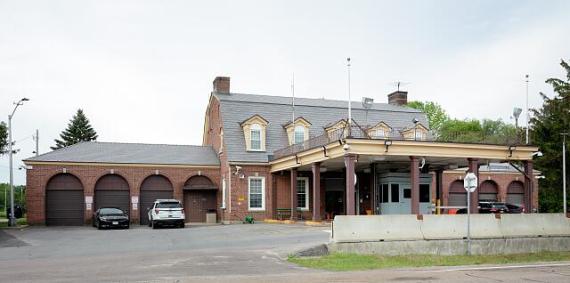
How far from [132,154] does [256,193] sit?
944cm

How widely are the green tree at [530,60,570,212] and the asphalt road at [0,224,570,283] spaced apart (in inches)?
819

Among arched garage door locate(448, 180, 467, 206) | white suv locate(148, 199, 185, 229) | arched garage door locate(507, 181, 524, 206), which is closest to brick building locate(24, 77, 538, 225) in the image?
arched garage door locate(448, 180, 467, 206)

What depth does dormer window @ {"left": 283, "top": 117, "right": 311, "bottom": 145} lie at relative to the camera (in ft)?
137

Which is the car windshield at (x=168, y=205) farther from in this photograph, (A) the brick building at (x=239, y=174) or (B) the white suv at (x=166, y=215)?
(A) the brick building at (x=239, y=174)

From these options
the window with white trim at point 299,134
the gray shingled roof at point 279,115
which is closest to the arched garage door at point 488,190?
the gray shingled roof at point 279,115

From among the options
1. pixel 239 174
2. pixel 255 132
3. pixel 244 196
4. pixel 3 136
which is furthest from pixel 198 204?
pixel 3 136

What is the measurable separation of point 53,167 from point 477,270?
30.1 meters

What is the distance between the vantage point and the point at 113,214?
3528cm

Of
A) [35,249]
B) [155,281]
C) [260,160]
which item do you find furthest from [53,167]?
[155,281]

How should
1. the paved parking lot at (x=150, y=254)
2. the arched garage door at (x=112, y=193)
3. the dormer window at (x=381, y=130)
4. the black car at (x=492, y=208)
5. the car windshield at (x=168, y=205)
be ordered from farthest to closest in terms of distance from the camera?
the dormer window at (x=381, y=130), the black car at (x=492, y=208), the arched garage door at (x=112, y=193), the car windshield at (x=168, y=205), the paved parking lot at (x=150, y=254)

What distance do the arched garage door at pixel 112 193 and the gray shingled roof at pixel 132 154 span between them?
1312 millimetres

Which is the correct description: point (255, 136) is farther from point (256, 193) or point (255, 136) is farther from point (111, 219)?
point (111, 219)

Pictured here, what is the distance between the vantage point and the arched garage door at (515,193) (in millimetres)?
49500

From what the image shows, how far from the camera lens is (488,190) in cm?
4847
